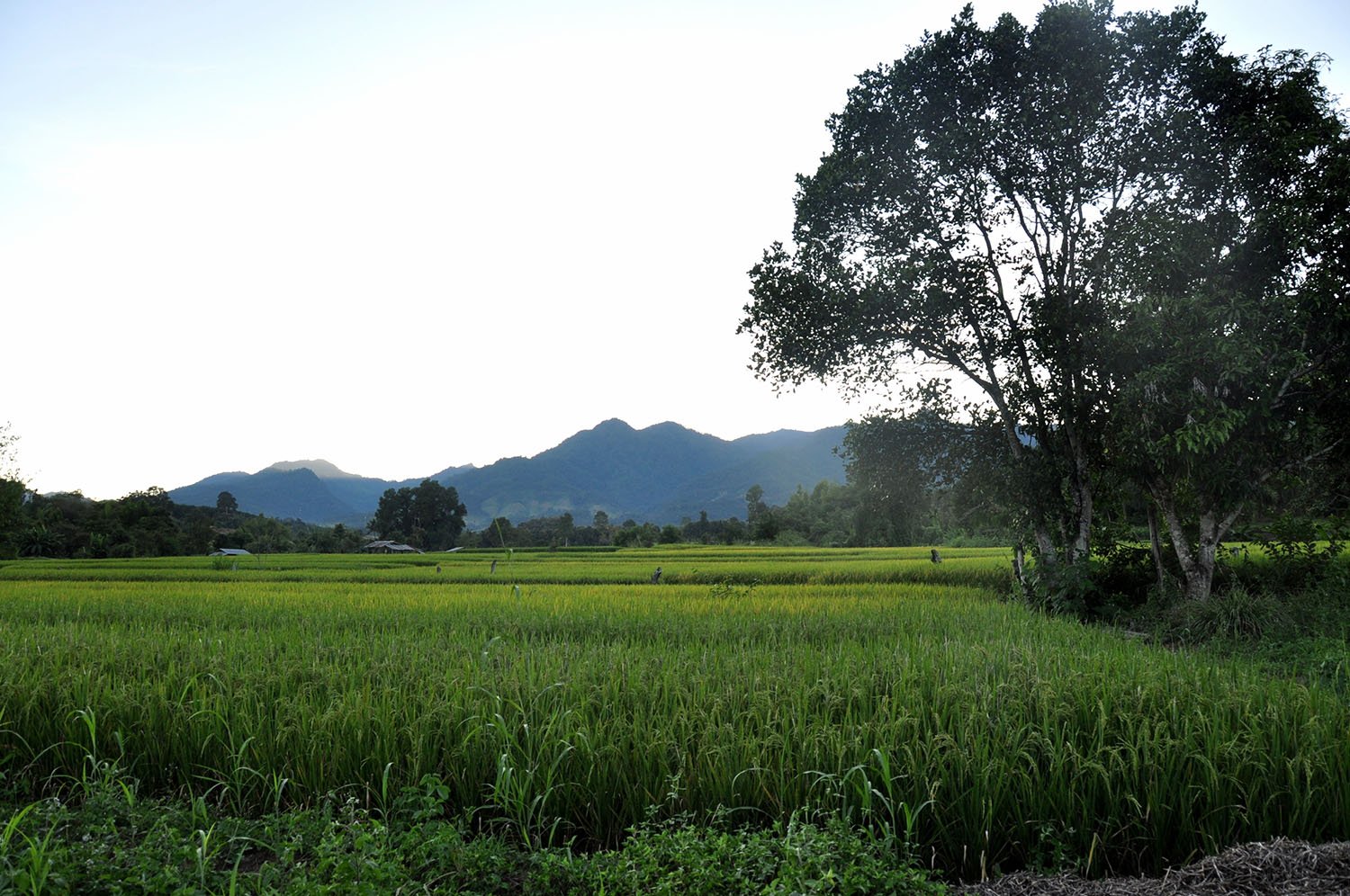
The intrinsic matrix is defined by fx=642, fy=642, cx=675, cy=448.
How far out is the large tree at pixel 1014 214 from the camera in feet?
42.2

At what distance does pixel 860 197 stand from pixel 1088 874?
14.3 meters

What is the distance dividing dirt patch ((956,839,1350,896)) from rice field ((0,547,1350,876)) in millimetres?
211

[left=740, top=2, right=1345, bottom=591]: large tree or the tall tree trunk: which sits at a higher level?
[left=740, top=2, right=1345, bottom=591]: large tree

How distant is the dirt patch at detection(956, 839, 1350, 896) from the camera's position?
A: 113 inches

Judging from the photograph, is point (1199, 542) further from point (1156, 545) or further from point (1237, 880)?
point (1237, 880)

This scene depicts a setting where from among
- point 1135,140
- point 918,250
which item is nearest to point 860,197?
point 918,250

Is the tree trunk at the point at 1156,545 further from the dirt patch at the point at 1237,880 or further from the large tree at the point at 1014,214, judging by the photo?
the dirt patch at the point at 1237,880

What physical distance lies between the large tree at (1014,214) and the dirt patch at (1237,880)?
1072 centimetres

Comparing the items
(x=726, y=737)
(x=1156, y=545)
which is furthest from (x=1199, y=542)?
(x=726, y=737)

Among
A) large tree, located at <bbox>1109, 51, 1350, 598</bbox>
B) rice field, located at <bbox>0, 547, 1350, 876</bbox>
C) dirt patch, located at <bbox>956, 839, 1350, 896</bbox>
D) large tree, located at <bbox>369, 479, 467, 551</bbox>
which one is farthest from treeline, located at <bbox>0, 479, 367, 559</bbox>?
large tree, located at <bbox>1109, 51, 1350, 598</bbox>

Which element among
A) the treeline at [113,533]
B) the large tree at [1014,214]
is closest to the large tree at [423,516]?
the treeline at [113,533]

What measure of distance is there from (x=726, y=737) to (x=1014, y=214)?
14.7 m

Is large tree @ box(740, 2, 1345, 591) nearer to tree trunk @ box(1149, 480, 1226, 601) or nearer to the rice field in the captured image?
tree trunk @ box(1149, 480, 1226, 601)

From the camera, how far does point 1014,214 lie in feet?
47.9
